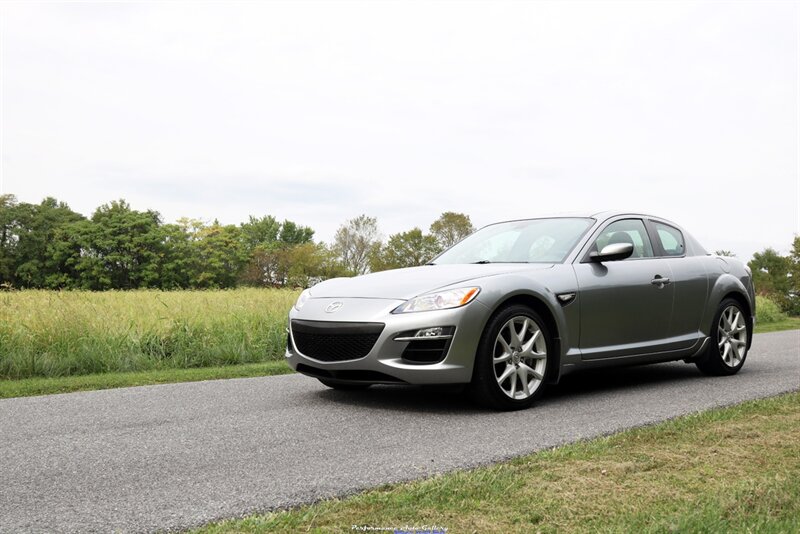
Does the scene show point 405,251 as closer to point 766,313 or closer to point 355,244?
point 355,244

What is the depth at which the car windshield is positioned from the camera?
662cm

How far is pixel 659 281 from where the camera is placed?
6.98 metres

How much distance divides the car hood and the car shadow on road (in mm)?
813

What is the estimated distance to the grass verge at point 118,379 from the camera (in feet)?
24.1

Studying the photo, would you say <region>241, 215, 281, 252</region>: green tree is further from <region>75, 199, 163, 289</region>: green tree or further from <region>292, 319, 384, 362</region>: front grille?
<region>292, 319, 384, 362</region>: front grille

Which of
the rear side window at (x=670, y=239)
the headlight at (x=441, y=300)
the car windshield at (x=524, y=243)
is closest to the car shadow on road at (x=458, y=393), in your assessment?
the headlight at (x=441, y=300)

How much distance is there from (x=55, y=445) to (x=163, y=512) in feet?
5.74

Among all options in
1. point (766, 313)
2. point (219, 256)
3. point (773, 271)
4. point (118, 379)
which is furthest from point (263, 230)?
point (118, 379)

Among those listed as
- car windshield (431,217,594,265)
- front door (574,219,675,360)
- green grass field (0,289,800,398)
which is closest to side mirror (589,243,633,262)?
front door (574,219,675,360)

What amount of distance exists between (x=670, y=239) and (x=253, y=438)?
186 inches

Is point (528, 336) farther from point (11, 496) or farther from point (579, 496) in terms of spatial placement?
point (11, 496)

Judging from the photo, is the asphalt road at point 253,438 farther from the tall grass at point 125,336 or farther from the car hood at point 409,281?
the tall grass at point 125,336

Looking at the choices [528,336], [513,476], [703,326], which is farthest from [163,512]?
[703,326]

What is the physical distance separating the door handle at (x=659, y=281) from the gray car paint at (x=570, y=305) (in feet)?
0.11
